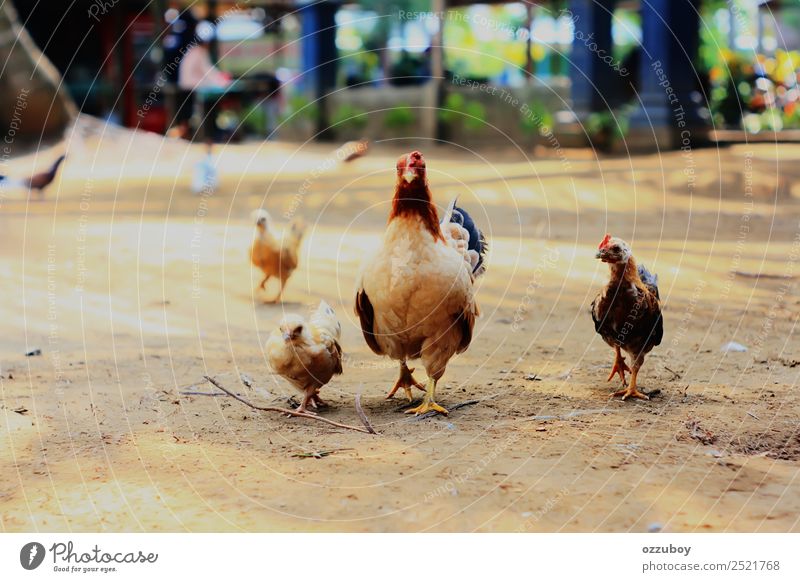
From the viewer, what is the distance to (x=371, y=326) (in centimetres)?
480

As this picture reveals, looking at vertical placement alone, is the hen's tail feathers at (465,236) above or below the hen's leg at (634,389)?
above

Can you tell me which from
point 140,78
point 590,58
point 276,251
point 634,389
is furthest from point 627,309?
point 140,78

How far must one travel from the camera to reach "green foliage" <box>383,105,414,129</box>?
2155cm

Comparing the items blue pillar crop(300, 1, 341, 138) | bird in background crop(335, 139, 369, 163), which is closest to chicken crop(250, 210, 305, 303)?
bird in background crop(335, 139, 369, 163)

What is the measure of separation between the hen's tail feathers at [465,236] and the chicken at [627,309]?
717mm

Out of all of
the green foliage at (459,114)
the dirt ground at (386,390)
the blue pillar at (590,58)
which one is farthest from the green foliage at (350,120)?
the dirt ground at (386,390)

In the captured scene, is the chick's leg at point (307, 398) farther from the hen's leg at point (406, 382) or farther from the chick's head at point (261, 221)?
the chick's head at point (261, 221)

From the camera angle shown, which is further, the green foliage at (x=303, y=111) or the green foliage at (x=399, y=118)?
the green foliage at (x=303, y=111)

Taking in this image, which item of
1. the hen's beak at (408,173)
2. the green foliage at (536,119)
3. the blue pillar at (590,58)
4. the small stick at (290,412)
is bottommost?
the small stick at (290,412)

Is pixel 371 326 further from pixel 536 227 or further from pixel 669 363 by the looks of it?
pixel 536 227

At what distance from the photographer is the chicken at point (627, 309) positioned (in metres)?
4.91

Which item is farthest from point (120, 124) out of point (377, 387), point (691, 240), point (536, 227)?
point (377, 387)

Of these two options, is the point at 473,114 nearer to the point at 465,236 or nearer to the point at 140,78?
the point at 140,78

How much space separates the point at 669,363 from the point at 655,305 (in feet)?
2.94
